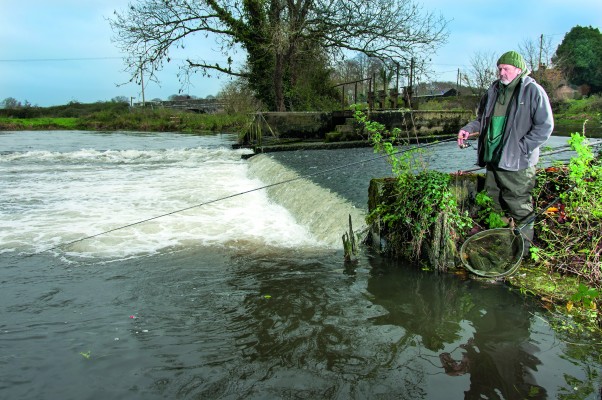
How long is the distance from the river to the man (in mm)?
963

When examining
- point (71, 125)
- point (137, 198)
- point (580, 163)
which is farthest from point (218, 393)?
point (71, 125)

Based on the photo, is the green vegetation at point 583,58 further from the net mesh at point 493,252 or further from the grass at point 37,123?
the net mesh at point 493,252

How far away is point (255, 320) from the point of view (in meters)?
4.41

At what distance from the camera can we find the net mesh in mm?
4816

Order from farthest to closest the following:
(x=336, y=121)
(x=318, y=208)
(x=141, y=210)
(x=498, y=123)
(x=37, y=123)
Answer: (x=37, y=123) < (x=336, y=121) < (x=141, y=210) < (x=318, y=208) < (x=498, y=123)

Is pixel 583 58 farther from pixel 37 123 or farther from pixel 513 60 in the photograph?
pixel 37 123

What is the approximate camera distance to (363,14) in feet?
71.2

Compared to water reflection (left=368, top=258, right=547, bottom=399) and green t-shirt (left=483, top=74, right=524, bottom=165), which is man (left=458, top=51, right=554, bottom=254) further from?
water reflection (left=368, top=258, right=547, bottom=399)

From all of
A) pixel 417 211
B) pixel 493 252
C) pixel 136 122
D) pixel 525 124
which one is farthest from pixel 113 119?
pixel 525 124

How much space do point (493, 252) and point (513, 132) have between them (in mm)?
1295

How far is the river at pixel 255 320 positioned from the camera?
3342 millimetres

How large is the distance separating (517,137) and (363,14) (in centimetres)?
1892

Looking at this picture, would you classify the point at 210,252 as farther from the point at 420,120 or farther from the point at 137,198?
the point at 420,120

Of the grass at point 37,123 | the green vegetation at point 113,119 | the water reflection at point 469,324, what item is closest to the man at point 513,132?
the water reflection at point 469,324
